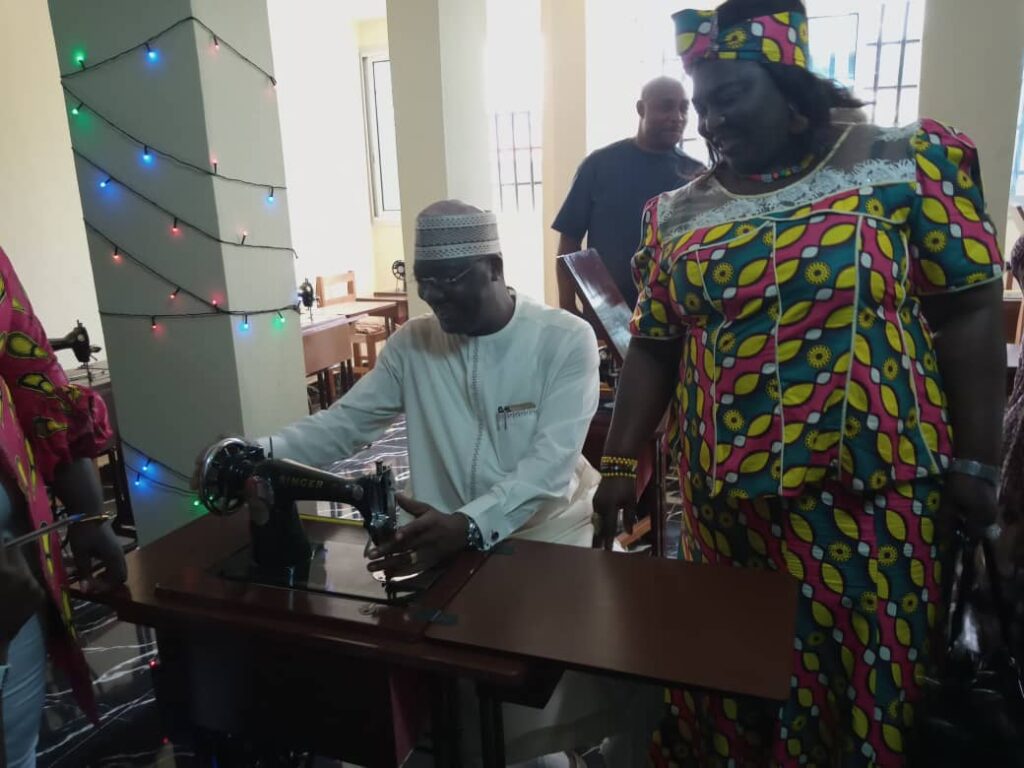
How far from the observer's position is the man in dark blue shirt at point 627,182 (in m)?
3.16

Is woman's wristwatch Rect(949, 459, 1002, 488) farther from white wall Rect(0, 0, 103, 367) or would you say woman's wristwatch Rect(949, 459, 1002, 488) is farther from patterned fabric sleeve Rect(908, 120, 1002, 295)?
white wall Rect(0, 0, 103, 367)

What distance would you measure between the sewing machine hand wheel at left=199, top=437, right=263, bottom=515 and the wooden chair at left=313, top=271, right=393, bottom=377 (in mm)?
4724

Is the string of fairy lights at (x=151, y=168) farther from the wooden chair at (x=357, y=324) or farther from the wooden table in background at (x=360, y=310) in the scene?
the wooden chair at (x=357, y=324)

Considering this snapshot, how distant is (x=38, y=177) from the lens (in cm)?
471

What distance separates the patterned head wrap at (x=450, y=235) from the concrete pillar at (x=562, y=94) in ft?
14.1

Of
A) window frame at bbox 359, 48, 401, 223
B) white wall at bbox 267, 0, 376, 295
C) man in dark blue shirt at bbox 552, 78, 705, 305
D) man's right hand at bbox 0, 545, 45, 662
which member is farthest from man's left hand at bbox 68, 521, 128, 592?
window frame at bbox 359, 48, 401, 223

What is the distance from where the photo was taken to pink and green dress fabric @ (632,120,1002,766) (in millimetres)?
1248

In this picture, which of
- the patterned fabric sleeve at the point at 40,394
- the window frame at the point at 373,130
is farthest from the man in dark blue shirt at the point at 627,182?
the window frame at the point at 373,130

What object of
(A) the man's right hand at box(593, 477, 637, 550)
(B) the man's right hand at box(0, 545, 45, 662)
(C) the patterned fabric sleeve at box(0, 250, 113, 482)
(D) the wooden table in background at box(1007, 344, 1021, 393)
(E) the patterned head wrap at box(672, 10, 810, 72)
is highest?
(E) the patterned head wrap at box(672, 10, 810, 72)

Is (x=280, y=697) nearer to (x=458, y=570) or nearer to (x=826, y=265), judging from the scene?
(x=458, y=570)

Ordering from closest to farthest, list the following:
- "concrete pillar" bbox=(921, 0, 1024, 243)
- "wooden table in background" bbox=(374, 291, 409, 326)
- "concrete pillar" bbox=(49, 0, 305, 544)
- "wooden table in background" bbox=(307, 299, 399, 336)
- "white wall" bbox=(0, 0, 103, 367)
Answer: "concrete pillar" bbox=(49, 0, 305, 544) < "concrete pillar" bbox=(921, 0, 1024, 243) < "white wall" bbox=(0, 0, 103, 367) < "wooden table in background" bbox=(307, 299, 399, 336) < "wooden table in background" bbox=(374, 291, 409, 326)

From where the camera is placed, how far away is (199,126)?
2457 millimetres

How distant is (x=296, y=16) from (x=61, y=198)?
3320 millimetres

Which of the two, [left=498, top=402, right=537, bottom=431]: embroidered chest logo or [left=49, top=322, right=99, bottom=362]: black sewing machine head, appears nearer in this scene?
[left=498, top=402, right=537, bottom=431]: embroidered chest logo
